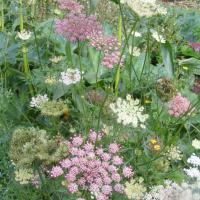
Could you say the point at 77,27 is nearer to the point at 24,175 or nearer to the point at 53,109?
the point at 53,109

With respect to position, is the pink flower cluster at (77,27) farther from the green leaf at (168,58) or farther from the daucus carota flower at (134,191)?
the daucus carota flower at (134,191)

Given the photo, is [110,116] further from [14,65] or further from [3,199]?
[14,65]

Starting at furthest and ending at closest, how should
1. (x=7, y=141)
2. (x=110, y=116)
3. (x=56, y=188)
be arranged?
(x=7, y=141), (x=110, y=116), (x=56, y=188)

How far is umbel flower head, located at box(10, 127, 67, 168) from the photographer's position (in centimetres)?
195

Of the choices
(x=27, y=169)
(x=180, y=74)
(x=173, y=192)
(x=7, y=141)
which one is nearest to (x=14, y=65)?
(x=7, y=141)

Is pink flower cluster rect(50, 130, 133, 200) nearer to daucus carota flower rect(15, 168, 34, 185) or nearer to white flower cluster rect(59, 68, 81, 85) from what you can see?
daucus carota flower rect(15, 168, 34, 185)

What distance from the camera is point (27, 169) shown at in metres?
2.19

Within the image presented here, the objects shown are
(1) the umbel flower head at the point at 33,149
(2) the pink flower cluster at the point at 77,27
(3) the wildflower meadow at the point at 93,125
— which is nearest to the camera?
(1) the umbel flower head at the point at 33,149

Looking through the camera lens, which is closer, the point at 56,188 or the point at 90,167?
the point at 90,167

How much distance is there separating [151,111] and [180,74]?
3.94ft

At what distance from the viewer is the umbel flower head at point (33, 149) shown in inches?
76.7

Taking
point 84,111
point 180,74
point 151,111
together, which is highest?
point 84,111

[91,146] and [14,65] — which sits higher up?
[91,146]

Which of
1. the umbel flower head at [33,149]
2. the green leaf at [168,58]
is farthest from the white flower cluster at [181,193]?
the green leaf at [168,58]
